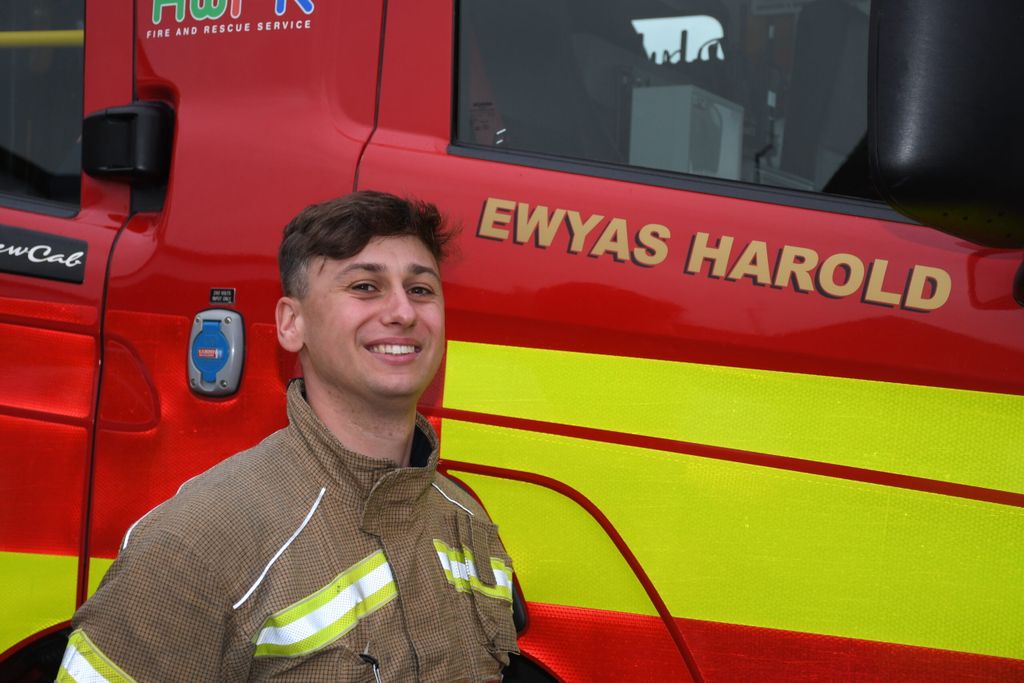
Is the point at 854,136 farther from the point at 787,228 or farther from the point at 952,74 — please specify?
the point at 952,74

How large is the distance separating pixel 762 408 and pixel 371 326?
621mm

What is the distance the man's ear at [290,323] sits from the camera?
161 centimetres

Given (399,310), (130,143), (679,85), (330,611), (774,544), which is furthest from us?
(130,143)

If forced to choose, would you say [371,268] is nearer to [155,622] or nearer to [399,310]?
[399,310]

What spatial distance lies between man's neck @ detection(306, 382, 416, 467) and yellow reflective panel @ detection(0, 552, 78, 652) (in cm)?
67

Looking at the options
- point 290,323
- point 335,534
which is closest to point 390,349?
point 290,323

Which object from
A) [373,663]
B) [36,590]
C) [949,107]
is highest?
[949,107]

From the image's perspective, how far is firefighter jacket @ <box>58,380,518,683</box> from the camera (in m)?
1.28

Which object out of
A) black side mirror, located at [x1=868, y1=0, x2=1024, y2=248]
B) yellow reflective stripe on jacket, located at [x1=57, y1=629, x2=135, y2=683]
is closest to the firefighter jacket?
yellow reflective stripe on jacket, located at [x1=57, y1=629, x2=135, y2=683]

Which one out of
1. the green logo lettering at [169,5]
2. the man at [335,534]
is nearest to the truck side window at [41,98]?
the green logo lettering at [169,5]

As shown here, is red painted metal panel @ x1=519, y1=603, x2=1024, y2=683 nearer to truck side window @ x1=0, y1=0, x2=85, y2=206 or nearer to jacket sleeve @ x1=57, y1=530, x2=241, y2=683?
jacket sleeve @ x1=57, y1=530, x2=241, y2=683

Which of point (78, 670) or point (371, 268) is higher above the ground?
point (371, 268)

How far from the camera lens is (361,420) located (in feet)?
5.16

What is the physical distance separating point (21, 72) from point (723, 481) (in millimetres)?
1526
